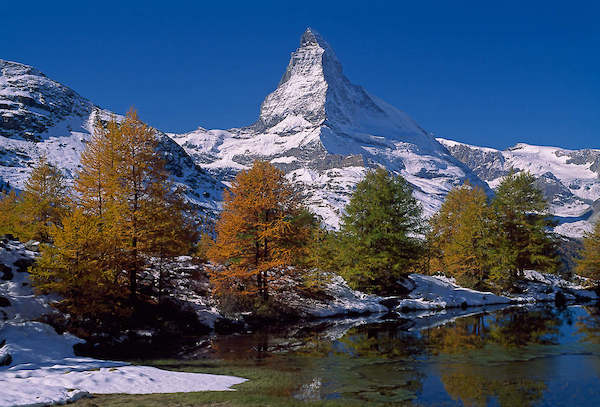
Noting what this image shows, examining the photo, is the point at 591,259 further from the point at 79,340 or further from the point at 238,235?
the point at 79,340

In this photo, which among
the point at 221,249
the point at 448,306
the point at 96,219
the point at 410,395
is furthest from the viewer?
the point at 448,306

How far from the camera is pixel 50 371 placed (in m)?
14.6

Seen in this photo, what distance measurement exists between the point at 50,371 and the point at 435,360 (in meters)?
14.0

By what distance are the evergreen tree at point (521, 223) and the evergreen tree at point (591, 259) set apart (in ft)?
10.9

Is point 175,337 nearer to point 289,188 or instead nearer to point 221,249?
point 221,249

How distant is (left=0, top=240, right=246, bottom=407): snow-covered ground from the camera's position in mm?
12055

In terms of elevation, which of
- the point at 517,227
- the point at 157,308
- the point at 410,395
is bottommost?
the point at 410,395

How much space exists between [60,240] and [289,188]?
1624 cm

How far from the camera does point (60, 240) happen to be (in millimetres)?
21547

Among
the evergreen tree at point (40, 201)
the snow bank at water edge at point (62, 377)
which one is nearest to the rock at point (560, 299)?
the snow bank at water edge at point (62, 377)

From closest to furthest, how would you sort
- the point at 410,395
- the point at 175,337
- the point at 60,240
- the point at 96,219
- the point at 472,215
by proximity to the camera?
the point at 410,395, the point at 60,240, the point at 96,219, the point at 175,337, the point at 472,215

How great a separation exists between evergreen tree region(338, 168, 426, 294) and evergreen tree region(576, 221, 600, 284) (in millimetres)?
23123

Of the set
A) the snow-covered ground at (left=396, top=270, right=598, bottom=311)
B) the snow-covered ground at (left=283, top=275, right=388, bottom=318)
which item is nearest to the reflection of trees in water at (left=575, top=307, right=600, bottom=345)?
the snow-covered ground at (left=396, top=270, right=598, bottom=311)

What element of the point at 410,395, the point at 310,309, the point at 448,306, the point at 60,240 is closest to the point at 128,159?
the point at 60,240
